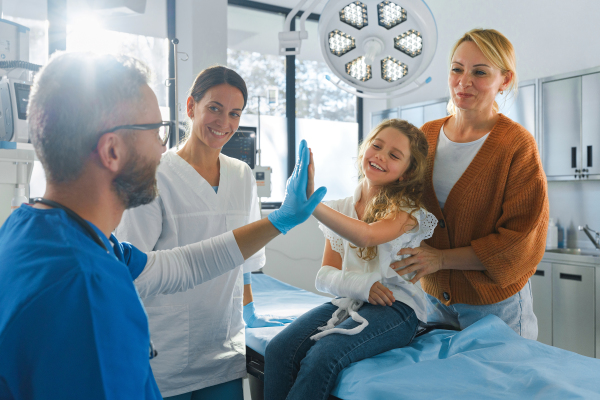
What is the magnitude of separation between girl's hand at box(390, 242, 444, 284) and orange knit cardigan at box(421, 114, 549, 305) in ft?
0.28

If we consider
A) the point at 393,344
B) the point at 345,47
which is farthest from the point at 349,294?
the point at 345,47

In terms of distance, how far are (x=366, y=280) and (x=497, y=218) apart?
47cm

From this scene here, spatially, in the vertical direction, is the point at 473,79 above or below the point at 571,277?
above

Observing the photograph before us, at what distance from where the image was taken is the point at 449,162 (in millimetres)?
1596

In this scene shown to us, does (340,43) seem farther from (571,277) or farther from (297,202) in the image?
(571,277)

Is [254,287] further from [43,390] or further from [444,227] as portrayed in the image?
[43,390]

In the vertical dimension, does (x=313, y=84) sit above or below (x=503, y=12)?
→ below

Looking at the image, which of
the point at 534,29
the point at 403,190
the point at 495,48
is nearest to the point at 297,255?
the point at 534,29

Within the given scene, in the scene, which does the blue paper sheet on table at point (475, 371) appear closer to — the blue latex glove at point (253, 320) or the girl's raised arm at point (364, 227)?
the girl's raised arm at point (364, 227)

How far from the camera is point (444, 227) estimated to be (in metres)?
1.56

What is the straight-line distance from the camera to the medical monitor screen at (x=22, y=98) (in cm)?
188

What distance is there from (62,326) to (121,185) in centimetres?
27

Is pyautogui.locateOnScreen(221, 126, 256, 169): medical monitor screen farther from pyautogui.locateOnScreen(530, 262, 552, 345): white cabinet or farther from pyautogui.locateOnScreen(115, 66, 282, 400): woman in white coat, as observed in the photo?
pyautogui.locateOnScreen(530, 262, 552, 345): white cabinet

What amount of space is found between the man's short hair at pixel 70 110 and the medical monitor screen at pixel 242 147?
244 centimetres
